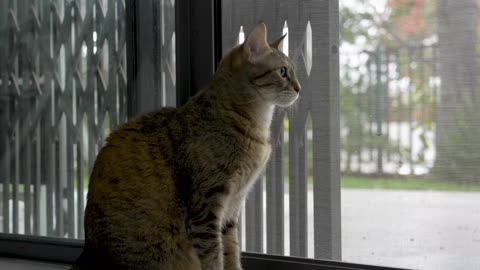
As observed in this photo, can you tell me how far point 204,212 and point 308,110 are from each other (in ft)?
1.55

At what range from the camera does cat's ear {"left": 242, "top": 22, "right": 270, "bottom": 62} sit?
1.64 m

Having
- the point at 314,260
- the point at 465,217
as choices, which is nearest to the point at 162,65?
the point at 314,260

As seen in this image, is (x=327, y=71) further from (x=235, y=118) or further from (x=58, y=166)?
(x=58, y=166)

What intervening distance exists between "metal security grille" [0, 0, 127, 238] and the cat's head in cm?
64

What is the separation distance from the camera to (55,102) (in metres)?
2.30

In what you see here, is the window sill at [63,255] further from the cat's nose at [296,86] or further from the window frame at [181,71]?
the cat's nose at [296,86]

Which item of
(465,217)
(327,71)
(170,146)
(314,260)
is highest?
(327,71)

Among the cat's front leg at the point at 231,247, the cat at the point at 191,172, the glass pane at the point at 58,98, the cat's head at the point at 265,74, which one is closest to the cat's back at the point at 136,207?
the cat at the point at 191,172

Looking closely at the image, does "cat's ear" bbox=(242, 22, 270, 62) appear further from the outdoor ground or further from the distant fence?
the outdoor ground

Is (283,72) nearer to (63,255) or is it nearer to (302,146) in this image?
(302,146)

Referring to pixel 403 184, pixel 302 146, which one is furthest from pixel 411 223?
pixel 302 146

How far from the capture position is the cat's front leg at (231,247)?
1707 mm

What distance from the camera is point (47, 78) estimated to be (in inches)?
91.1

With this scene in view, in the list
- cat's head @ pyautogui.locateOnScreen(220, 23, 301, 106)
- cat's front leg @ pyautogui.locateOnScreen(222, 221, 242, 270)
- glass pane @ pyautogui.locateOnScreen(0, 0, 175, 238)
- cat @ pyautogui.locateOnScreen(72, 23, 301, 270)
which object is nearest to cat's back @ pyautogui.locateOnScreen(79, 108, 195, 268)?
cat @ pyautogui.locateOnScreen(72, 23, 301, 270)
